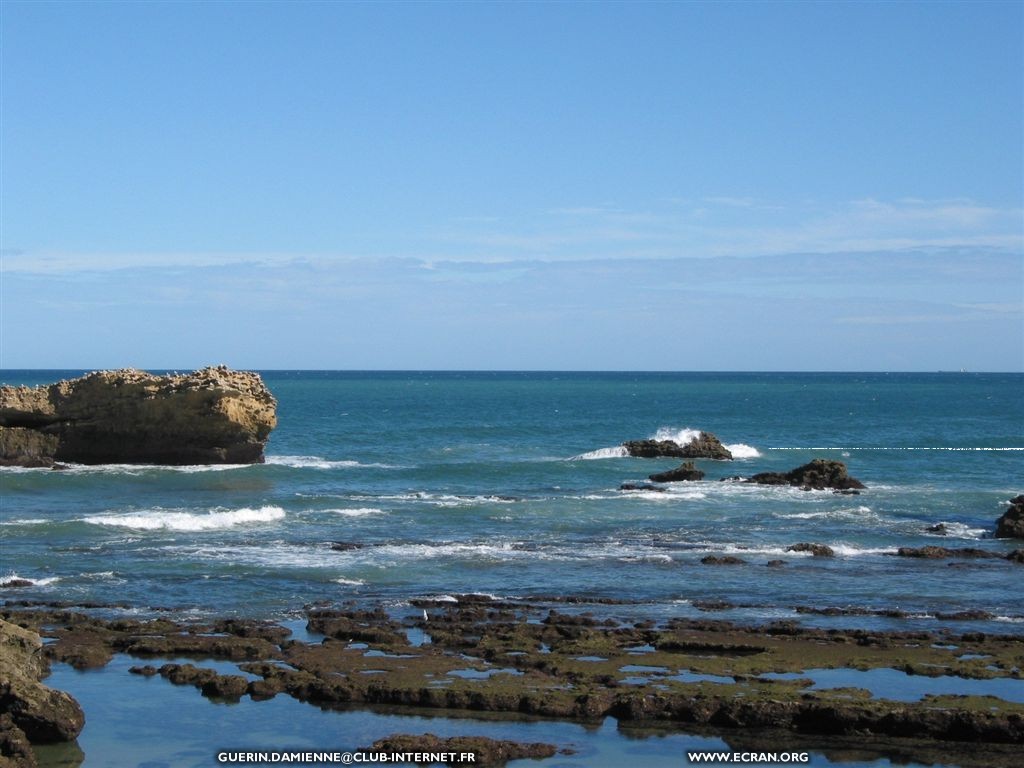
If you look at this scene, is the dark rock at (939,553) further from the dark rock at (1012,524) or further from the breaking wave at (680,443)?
the breaking wave at (680,443)

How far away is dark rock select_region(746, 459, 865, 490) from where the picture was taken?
52500 millimetres

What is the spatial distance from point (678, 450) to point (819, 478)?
51.1 feet

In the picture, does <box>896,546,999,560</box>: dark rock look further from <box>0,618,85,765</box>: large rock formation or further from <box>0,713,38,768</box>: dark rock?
<box>0,713,38,768</box>: dark rock

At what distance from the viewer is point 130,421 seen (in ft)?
186

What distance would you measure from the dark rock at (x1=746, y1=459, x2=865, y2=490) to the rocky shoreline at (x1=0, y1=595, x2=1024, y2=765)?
2604 cm

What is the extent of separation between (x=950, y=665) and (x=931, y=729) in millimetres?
4296

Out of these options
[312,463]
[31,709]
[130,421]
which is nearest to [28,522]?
[130,421]

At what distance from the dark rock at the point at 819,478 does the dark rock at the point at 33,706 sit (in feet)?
124

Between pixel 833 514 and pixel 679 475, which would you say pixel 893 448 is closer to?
pixel 679 475

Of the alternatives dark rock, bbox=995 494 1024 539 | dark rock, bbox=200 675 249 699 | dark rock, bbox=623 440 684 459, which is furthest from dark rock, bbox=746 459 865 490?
dark rock, bbox=200 675 249 699

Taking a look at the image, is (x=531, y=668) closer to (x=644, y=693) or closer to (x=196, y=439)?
(x=644, y=693)

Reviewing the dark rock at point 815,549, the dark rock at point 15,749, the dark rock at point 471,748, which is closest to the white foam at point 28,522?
the dark rock at point 815,549

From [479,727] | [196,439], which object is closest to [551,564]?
[479,727]

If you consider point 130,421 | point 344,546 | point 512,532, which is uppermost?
point 130,421
